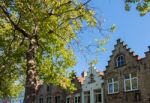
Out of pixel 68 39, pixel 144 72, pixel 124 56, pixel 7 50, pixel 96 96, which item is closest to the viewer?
pixel 68 39

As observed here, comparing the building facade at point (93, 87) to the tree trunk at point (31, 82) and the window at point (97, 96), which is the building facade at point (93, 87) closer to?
the window at point (97, 96)

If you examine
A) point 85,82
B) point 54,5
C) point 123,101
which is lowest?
point 123,101

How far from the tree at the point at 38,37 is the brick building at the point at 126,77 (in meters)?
9.62

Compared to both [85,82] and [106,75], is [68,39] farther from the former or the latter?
[85,82]

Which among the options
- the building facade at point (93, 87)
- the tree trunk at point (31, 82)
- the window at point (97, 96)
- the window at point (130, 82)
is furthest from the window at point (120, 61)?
the tree trunk at point (31, 82)

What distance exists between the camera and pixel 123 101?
121 feet

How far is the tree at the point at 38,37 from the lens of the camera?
1861 centimetres

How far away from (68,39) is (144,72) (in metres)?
13.7

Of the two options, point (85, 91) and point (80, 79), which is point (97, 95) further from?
point (80, 79)

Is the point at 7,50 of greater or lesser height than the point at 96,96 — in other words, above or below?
above

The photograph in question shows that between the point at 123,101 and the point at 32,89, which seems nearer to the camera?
the point at 32,89

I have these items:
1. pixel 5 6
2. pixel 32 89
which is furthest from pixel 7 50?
pixel 32 89

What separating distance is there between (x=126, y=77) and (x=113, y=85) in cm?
236

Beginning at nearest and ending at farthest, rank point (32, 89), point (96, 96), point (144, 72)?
point (32, 89)
point (144, 72)
point (96, 96)
